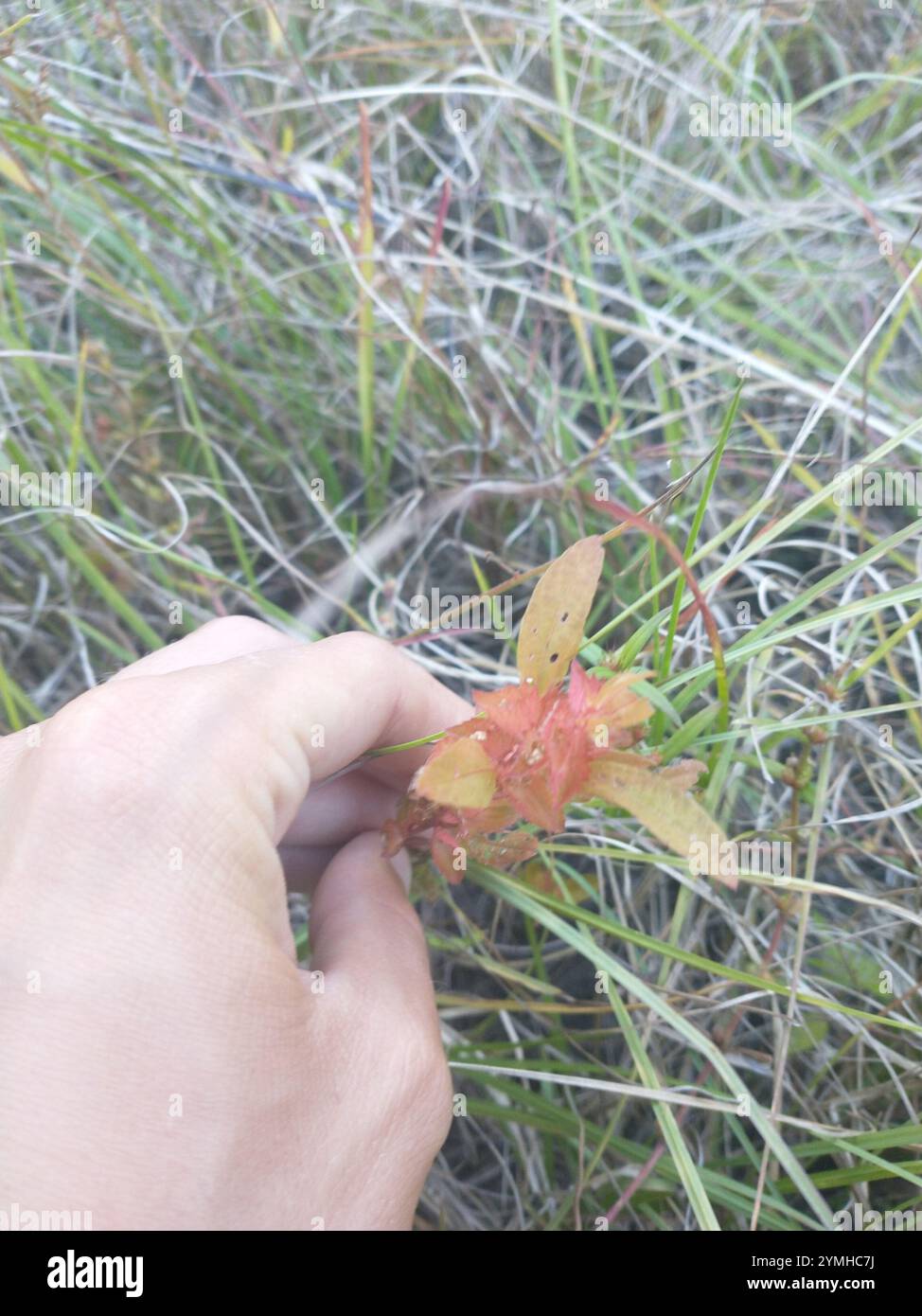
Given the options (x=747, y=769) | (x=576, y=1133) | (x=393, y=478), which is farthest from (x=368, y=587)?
(x=576, y=1133)

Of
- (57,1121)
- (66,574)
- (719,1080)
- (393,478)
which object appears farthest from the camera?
(393,478)

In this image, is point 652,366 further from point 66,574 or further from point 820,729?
point 66,574

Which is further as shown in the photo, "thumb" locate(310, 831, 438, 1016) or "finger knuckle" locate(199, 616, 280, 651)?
"finger knuckle" locate(199, 616, 280, 651)

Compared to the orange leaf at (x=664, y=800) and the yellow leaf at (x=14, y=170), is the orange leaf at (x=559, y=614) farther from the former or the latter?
the yellow leaf at (x=14, y=170)

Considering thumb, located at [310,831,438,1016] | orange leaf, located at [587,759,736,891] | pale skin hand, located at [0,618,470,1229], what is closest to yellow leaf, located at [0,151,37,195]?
pale skin hand, located at [0,618,470,1229]

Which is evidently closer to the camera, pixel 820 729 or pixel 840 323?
pixel 820 729

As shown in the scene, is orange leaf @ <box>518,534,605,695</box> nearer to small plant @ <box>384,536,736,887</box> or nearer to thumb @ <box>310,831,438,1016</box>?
small plant @ <box>384,536,736,887</box>

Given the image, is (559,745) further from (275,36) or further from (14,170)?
(275,36)
